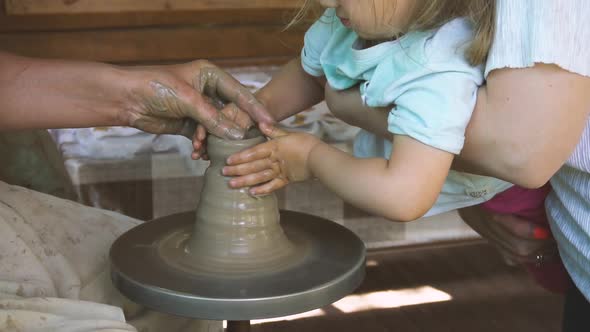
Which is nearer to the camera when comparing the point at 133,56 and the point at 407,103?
the point at 407,103

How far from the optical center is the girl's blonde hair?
1120 millimetres

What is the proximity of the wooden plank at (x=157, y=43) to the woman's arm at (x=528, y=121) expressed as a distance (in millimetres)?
1839

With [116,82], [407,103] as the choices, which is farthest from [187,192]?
[407,103]

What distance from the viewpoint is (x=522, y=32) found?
3.54 feet

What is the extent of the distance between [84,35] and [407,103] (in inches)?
85.9

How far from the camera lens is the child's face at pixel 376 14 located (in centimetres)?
118

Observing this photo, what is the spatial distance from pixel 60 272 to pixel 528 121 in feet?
2.89

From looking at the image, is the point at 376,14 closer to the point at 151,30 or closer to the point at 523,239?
the point at 523,239

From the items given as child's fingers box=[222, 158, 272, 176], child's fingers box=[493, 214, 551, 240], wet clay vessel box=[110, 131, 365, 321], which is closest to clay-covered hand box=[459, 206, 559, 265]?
child's fingers box=[493, 214, 551, 240]

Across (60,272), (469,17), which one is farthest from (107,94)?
(469,17)

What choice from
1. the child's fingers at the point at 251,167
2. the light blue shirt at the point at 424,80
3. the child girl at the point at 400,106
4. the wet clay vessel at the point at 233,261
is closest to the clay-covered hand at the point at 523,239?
the child girl at the point at 400,106

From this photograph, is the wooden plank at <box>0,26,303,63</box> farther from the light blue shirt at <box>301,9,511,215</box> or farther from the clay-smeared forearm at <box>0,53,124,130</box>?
the light blue shirt at <box>301,9,511,215</box>

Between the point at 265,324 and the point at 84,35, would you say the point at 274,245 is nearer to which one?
the point at 265,324

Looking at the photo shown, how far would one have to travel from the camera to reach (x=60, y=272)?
1.40 meters
